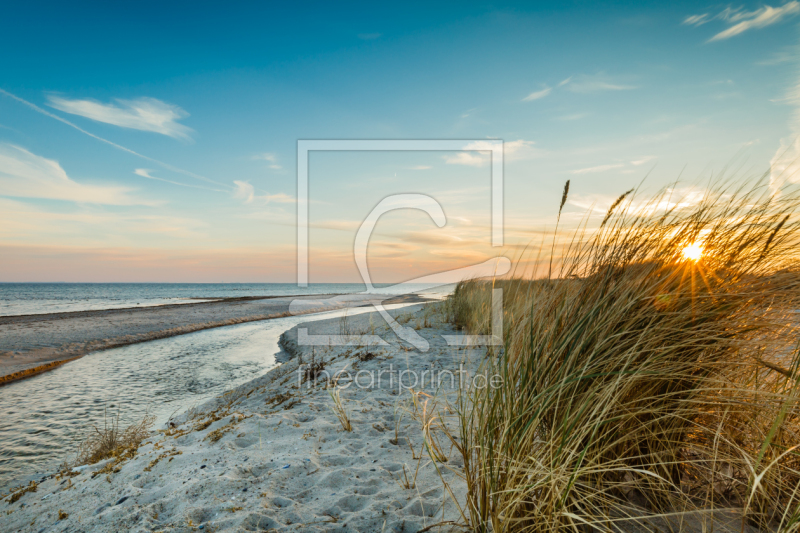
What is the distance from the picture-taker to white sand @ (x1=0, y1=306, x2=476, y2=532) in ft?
7.43

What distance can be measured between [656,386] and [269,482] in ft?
8.55

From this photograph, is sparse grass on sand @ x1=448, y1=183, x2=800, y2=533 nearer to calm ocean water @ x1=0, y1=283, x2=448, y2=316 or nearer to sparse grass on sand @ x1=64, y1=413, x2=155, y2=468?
sparse grass on sand @ x1=64, y1=413, x2=155, y2=468

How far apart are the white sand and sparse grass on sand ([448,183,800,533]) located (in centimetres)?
64

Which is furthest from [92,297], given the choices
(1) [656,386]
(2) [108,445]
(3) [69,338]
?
(1) [656,386]

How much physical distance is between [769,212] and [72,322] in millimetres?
22719

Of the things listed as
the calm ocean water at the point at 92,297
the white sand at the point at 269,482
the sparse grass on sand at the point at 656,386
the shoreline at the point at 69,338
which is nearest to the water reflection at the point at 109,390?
the shoreline at the point at 69,338

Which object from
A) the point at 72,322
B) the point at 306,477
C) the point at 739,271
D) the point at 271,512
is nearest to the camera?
the point at 739,271

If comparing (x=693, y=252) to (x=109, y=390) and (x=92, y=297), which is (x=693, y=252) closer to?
(x=109, y=390)

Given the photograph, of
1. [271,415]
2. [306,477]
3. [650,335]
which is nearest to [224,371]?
[271,415]

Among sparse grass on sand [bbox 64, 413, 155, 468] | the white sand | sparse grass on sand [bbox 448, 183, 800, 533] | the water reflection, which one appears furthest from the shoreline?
sparse grass on sand [bbox 448, 183, 800, 533]

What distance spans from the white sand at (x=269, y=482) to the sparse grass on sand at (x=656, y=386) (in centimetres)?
64

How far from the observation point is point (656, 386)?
1.82 meters

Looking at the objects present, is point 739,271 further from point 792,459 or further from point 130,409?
point 130,409

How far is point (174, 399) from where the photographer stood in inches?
258
